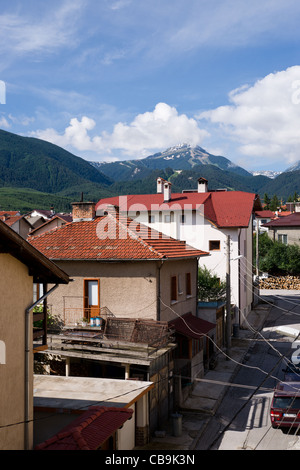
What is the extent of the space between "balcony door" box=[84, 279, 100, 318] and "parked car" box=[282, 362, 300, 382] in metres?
7.91

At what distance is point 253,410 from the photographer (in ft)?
57.9

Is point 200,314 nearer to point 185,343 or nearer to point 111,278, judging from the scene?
point 185,343

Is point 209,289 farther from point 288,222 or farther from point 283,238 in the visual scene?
point 288,222

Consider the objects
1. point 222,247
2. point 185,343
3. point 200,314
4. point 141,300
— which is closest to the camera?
point 141,300

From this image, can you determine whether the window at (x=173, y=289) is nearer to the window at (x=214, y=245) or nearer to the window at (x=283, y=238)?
the window at (x=214, y=245)

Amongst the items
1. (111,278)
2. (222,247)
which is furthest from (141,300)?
(222,247)

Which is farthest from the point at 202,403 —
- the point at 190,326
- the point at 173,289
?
the point at 173,289

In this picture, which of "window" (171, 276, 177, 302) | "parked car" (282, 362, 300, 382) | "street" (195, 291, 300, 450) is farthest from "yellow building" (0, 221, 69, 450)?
"parked car" (282, 362, 300, 382)

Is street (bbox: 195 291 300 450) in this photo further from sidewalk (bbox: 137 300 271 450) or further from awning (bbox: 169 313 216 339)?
awning (bbox: 169 313 216 339)

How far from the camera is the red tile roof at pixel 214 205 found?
36031mm

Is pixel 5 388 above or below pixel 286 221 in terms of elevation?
below

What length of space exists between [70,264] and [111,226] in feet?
8.86

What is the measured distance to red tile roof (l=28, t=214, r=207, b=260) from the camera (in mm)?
18766

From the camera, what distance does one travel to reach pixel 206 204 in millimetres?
38250
